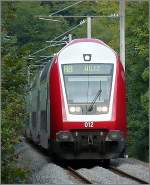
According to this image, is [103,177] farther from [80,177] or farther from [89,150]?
[89,150]

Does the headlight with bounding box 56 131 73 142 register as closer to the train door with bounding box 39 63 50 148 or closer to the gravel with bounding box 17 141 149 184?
the gravel with bounding box 17 141 149 184

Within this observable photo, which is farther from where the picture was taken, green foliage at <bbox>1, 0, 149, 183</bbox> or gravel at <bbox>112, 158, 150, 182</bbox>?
gravel at <bbox>112, 158, 150, 182</bbox>

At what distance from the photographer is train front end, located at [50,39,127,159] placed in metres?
20.8

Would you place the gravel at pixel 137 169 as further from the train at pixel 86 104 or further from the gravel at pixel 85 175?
the train at pixel 86 104

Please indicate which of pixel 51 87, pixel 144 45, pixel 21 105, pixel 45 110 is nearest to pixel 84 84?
pixel 51 87

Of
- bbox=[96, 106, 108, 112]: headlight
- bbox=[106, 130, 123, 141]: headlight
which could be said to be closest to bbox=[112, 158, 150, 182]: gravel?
bbox=[106, 130, 123, 141]: headlight

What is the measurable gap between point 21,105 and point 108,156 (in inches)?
174

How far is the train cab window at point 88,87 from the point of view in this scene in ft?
68.6

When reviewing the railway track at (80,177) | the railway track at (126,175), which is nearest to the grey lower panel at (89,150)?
the railway track at (126,175)

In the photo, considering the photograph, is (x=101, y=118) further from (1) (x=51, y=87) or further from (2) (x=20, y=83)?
(2) (x=20, y=83)

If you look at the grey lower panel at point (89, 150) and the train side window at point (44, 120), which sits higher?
the train side window at point (44, 120)

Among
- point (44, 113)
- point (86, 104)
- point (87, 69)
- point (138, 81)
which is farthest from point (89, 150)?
point (138, 81)

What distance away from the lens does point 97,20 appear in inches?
2623

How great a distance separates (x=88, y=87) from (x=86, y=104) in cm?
52
